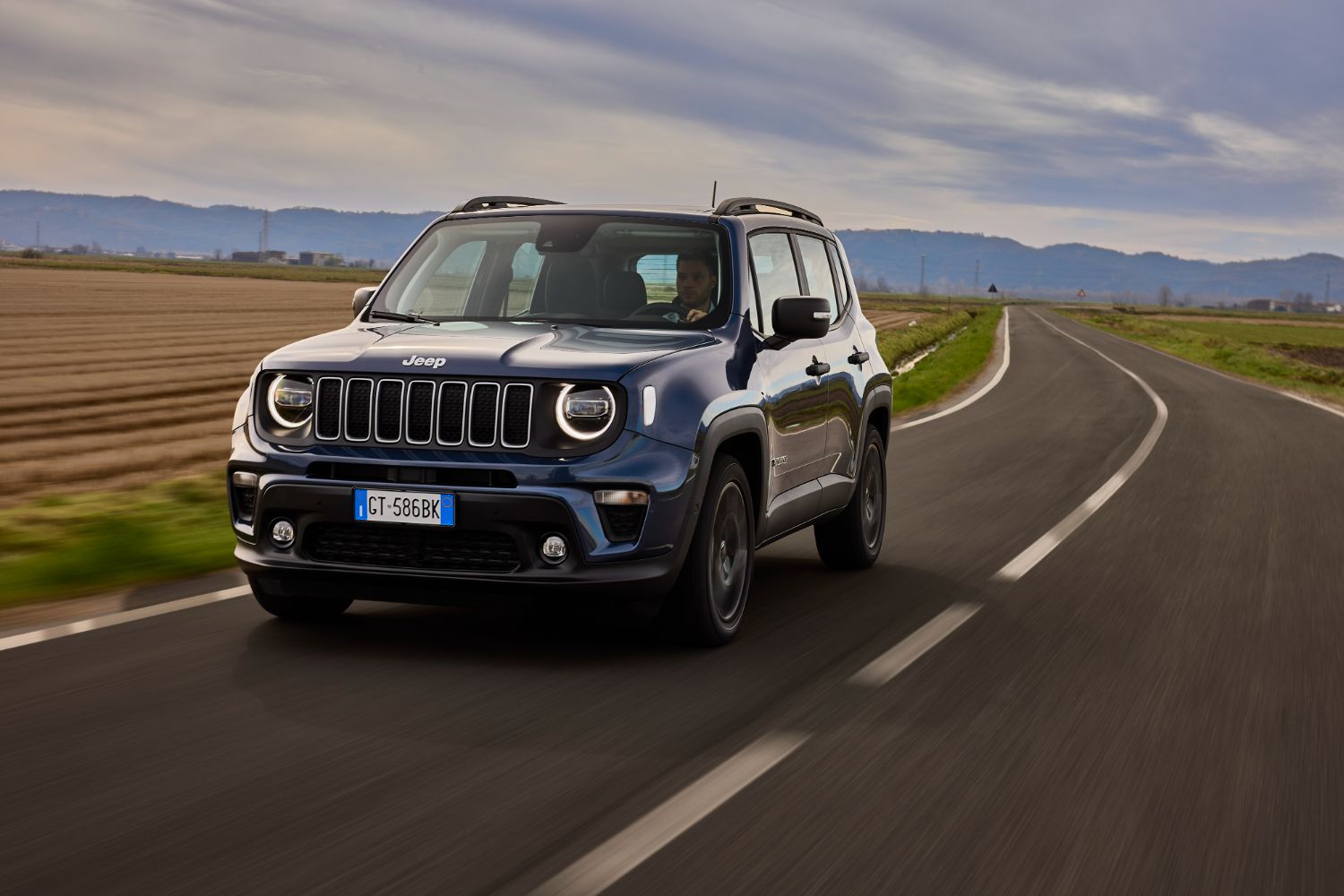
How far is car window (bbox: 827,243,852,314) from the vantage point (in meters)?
8.94

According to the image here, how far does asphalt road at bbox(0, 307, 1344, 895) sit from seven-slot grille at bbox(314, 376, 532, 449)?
76 cm

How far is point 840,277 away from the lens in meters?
8.98

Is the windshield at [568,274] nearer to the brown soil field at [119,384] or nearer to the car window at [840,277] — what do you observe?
the car window at [840,277]

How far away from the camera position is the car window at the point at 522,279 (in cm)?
727

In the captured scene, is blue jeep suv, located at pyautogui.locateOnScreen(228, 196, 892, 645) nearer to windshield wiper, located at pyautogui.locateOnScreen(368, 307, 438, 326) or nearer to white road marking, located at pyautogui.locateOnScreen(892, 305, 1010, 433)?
windshield wiper, located at pyautogui.locateOnScreen(368, 307, 438, 326)

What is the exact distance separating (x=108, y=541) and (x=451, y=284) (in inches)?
103

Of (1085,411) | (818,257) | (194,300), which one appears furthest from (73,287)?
(818,257)

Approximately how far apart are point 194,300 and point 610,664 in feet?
179

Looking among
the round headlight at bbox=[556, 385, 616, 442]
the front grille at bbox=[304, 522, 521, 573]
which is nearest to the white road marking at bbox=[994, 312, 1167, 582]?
the round headlight at bbox=[556, 385, 616, 442]

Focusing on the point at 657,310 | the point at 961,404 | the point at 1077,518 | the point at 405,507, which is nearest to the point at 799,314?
the point at 657,310

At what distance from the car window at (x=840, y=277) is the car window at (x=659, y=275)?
75.5 inches

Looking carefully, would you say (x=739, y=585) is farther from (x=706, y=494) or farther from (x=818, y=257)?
(x=818, y=257)

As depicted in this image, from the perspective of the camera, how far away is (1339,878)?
381cm

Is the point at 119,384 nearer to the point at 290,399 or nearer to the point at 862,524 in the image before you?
the point at 862,524
